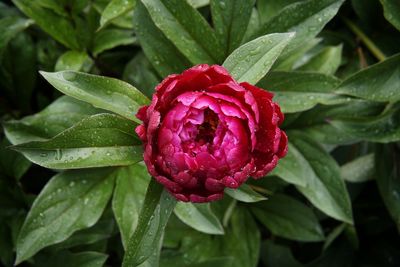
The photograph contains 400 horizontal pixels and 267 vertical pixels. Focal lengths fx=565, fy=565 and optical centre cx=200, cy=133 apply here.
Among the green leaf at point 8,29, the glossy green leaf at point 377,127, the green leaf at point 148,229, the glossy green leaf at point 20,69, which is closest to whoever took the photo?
the green leaf at point 148,229

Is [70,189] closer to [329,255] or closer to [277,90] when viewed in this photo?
[277,90]

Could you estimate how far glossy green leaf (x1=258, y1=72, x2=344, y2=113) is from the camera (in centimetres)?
114

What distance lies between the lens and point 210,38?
44.0 inches

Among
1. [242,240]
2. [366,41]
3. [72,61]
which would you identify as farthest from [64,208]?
[366,41]

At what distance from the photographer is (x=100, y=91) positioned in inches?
36.3

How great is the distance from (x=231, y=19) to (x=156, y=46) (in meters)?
0.17

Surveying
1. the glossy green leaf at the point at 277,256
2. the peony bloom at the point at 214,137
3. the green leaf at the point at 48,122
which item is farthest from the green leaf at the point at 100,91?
the glossy green leaf at the point at 277,256

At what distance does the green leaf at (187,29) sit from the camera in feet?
3.51

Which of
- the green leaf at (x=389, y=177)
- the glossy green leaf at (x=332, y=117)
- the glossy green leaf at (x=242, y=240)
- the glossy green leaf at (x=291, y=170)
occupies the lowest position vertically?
the green leaf at (x=389, y=177)

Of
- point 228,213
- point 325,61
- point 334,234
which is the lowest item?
point 334,234

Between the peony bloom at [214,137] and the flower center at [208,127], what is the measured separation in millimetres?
11

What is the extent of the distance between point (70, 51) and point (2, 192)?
1.19ft

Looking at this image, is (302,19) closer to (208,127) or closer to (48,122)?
(208,127)

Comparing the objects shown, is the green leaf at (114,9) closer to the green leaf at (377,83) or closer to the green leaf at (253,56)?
the green leaf at (253,56)
